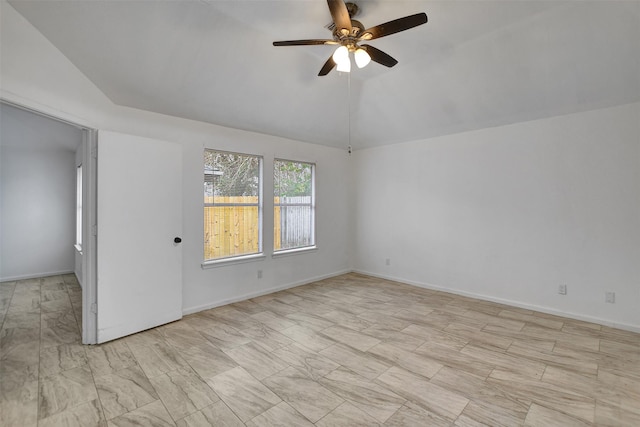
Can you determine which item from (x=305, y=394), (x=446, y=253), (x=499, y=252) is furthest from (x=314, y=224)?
(x=305, y=394)

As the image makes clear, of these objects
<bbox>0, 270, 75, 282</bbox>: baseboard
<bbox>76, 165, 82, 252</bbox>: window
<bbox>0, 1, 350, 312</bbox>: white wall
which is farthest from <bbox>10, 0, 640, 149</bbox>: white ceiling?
<bbox>0, 270, 75, 282</bbox>: baseboard

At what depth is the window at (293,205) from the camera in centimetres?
490

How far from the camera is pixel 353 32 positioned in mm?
2260

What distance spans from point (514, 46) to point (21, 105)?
4.45 metres

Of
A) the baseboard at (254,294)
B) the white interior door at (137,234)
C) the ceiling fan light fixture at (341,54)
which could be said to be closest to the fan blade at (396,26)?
the ceiling fan light fixture at (341,54)

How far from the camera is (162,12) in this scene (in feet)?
8.04

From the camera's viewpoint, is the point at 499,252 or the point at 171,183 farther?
the point at 499,252

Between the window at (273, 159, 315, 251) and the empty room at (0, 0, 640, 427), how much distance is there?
0.14 feet

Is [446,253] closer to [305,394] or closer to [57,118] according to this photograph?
[305,394]

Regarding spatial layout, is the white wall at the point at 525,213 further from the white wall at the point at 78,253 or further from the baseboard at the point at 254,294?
the white wall at the point at 78,253

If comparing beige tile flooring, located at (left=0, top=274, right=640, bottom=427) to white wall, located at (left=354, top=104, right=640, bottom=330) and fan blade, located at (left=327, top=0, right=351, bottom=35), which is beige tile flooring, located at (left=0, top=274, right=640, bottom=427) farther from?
fan blade, located at (left=327, top=0, right=351, bottom=35)

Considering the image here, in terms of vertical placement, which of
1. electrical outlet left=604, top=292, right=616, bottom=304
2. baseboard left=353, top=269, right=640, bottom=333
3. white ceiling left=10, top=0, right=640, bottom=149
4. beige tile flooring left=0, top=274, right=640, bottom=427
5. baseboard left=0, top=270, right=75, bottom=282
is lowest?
beige tile flooring left=0, top=274, right=640, bottom=427

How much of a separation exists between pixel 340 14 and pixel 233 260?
3285 mm

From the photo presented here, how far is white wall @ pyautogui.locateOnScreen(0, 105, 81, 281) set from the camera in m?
5.06
